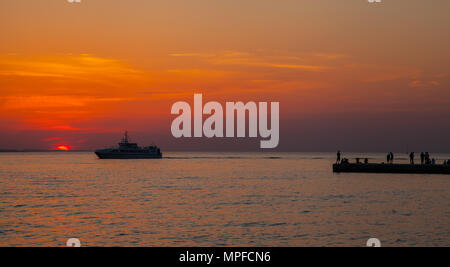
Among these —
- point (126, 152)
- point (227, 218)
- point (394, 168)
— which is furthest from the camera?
point (126, 152)

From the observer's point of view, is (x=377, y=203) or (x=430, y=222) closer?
(x=430, y=222)

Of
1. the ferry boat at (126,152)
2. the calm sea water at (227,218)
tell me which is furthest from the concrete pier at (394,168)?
the ferry boat at (126,152)

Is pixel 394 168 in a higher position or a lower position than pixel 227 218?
higher

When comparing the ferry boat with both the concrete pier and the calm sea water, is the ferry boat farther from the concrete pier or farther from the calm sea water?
the calm sea water

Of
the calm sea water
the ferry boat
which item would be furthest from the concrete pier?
the ferry boat

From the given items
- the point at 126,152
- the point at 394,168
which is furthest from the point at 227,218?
the point at 126,152

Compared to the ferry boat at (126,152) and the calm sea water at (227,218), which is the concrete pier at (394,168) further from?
the ferry boat at (126,152)

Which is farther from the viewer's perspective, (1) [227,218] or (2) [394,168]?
(2) [394,168]

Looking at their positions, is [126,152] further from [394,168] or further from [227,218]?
[227,218]

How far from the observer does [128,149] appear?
17700 centimetres
